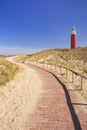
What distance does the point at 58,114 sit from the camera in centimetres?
723

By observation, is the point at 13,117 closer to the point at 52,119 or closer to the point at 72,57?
the point at 52,119

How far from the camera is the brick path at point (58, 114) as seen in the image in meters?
6.25

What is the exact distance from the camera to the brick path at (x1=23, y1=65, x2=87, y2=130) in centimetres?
625

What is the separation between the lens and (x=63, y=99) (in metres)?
9.09

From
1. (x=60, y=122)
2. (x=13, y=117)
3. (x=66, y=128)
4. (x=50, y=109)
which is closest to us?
(x=66, y=128)

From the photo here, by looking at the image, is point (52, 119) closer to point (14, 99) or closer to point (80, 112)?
point (80, 112)

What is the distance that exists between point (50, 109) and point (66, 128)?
1721 mm

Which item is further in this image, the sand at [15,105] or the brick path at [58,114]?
the sand at [15,105]

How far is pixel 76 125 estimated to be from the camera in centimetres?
627

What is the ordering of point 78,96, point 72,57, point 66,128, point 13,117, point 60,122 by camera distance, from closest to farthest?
point 66,128 < point 60,122 < point 13,117 < point 78,96 < point 72,57

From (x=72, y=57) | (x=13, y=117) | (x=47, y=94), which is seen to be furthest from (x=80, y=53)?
(x=13, y=117)

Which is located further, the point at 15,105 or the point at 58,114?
the point at 15,105

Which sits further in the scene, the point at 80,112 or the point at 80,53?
the point at 80,53

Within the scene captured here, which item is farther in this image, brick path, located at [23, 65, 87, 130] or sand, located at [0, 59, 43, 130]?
sand, located at [0, 59, 43, 130]
